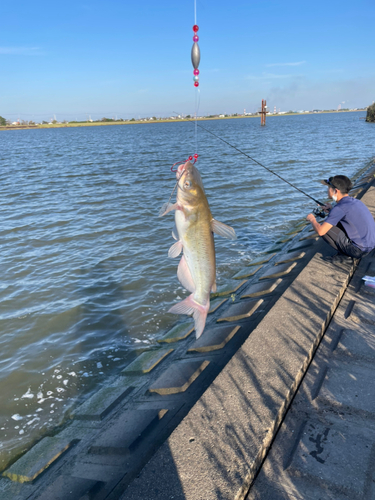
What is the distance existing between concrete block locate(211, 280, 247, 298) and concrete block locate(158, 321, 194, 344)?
1.16m

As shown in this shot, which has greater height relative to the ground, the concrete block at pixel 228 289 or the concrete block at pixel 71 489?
the concrete block at pixel 71 489

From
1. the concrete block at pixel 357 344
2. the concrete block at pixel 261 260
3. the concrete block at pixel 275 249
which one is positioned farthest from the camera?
the concrete block at pixel 275 249

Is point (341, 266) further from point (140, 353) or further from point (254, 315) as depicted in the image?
point (140, 353)

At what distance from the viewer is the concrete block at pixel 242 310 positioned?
5629 mm

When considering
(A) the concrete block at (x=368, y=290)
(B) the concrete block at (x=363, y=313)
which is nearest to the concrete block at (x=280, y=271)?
(A) the concrete block at (x=368, y=290)

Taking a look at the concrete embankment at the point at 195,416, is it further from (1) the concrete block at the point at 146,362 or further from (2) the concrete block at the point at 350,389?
(2) the concrete block at the point at 350,389

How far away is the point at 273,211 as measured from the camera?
1544 cm

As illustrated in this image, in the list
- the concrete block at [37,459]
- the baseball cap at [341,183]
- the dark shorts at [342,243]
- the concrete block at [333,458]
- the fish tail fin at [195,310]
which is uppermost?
Result: the baseball cap at [341,183]

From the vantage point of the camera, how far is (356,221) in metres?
6.11

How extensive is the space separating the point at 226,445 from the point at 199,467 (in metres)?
0.29

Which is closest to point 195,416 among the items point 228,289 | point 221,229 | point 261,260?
point 221,229

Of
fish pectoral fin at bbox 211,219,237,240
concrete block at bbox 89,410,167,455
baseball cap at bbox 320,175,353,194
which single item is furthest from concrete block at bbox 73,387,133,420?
baseball cap at bbox 320,175,353,194

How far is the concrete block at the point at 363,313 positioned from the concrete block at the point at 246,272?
12.8 feet

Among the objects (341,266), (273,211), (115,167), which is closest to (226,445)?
(341,266)
